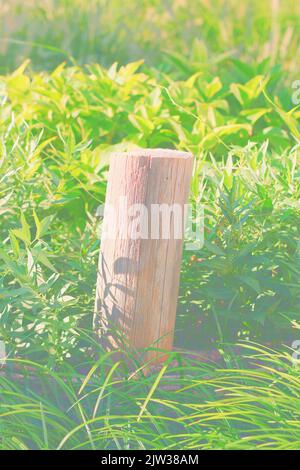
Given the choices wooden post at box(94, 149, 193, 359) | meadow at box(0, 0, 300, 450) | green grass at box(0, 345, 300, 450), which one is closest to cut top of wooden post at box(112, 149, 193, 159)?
wooden post at box(94, 149, 193, 359)

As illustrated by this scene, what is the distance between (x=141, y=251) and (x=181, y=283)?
473mm

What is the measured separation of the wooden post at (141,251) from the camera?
280 centimetres

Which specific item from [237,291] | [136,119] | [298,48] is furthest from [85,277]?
[298,48]

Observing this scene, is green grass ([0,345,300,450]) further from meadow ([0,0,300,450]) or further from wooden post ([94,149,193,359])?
wooden post ([94,149,193,359])

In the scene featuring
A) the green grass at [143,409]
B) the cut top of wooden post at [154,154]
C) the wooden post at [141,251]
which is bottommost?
the green grass at [143,409]

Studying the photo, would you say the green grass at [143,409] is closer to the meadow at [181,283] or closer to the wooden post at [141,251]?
the meadow at [181,283]

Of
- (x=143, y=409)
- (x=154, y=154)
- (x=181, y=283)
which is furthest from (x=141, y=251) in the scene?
(x=143, y=409)

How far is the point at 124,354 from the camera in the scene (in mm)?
2934

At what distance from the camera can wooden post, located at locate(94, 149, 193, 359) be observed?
2.80 meters

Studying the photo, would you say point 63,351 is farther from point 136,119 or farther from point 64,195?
point 136,119

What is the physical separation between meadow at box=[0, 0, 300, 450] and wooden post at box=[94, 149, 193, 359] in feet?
0.33

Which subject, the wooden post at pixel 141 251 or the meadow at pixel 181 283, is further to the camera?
the wooden post at pixel 141 251

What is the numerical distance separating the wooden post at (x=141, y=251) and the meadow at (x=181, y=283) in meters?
0.10

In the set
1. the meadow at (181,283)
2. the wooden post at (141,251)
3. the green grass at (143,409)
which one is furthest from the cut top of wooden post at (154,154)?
the green grass at (143,409)
